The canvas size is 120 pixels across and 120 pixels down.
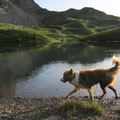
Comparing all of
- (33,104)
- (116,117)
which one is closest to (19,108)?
(33,104)

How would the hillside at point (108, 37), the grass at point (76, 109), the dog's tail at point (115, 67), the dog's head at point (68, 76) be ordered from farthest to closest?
the hillside at point (108, 37)
the dog's tail at point (115, 67)
the dog's head at point (68, 76)
the grass at point (76, 109)

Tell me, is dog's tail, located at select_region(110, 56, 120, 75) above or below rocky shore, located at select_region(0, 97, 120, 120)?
above

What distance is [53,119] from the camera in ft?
40.4

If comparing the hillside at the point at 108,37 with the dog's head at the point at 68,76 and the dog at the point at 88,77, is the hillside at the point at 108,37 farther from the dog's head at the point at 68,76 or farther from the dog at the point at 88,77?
the dog's head at the point at 68,76

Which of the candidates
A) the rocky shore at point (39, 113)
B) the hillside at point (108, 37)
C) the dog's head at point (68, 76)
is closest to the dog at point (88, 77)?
the dog's head at point (68, 76)

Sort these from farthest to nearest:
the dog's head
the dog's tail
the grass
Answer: the dog's tail, the dog's head, the grass

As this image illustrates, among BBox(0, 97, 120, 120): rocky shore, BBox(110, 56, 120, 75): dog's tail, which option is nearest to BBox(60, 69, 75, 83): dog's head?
BBox(0, 97, 120, 120): rocky shore

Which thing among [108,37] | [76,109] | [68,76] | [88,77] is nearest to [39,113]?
[76,109]

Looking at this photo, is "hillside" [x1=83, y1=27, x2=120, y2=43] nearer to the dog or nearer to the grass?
the dog

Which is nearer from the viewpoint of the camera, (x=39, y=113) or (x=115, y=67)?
(x=39, y=113)

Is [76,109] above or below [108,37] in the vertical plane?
below

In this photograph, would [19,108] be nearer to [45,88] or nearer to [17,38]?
[45,88]

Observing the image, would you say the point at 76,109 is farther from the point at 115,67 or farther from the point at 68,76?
the point at 115,67

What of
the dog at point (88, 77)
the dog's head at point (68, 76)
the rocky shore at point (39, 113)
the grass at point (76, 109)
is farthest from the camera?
the dog at point (88, 77)
